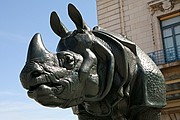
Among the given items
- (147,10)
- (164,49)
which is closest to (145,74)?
(164,49)

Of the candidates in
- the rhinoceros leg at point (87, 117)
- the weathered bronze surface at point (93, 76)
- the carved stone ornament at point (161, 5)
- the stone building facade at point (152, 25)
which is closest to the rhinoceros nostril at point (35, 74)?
the weathered bronze surface at point (93, 76)

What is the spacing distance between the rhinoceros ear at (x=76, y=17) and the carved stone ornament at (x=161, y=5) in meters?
11.4

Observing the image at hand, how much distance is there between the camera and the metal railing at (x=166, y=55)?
38.0 ft

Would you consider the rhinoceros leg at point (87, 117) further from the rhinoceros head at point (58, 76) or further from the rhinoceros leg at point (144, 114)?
the rhinoceros head at point (58, 76)

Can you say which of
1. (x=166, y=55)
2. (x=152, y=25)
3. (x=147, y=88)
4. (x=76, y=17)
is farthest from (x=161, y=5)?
(x=76, y=17)

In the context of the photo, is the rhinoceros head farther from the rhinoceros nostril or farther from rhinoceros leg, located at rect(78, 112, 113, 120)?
rhinoceros leg, located at rect(78, 112, 113, 120)

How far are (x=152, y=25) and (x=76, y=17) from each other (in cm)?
1167

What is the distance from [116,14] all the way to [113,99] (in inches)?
502

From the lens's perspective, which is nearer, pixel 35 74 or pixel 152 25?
pixel 35 74

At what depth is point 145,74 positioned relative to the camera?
1631mm

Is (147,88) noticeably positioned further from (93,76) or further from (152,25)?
(152,25)

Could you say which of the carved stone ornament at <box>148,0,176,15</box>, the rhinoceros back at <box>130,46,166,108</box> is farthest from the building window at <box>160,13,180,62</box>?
the rhinoceros back at <box>130,46,166,108</box>

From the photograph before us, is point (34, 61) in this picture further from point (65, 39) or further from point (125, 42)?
point (125, 42)

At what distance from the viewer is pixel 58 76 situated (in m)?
1.32
